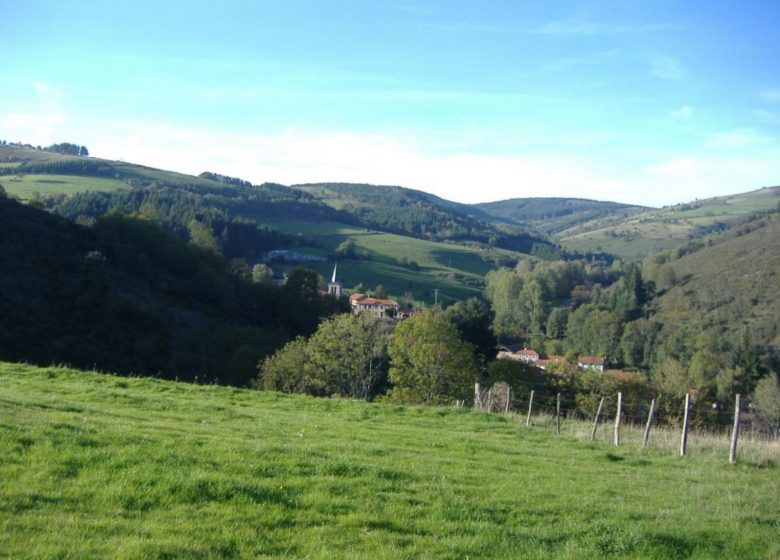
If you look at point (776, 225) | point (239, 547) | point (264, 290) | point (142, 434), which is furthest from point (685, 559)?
point (776, 225)

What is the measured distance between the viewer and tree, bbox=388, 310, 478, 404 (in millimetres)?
40375

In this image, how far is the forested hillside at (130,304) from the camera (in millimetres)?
43250

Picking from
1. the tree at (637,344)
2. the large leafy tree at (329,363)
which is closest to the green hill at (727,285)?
the tree at (637,344)

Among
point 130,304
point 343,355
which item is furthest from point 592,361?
point 130,304

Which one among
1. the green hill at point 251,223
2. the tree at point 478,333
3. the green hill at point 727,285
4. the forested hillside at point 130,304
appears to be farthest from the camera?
the green hill at point 251,223

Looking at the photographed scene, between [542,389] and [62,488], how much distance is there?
4817cm

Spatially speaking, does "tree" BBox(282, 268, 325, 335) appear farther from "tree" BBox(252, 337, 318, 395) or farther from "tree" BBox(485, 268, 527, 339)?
"tree" BBox(485, 268, 527, 339)

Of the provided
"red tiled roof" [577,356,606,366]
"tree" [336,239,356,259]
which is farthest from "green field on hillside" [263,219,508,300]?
"red tiled roof" [577,356,606,366]

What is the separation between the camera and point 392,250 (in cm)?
16412

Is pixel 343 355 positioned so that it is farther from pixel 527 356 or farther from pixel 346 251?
pixel 346 251

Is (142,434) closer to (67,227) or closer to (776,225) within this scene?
(67,227)

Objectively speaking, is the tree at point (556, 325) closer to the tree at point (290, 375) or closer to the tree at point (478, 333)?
the tree at point (478, 333)

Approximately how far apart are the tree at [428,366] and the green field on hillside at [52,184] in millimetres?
106592

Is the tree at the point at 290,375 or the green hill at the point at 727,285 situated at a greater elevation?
the green hill at the point at 727,285
